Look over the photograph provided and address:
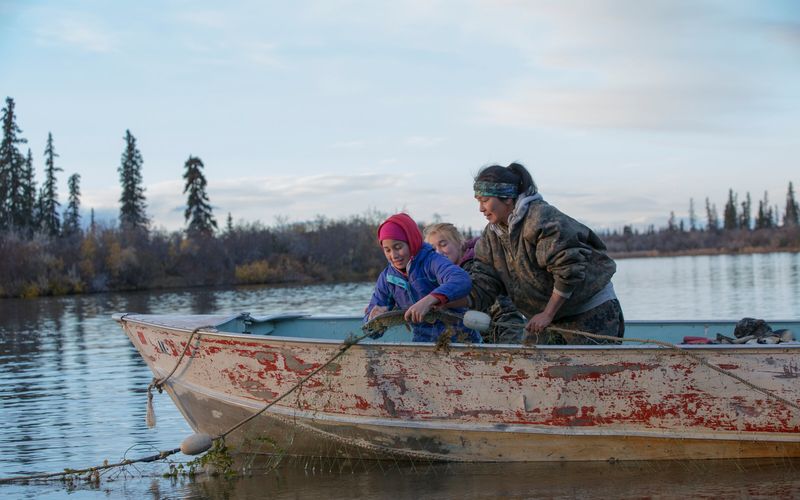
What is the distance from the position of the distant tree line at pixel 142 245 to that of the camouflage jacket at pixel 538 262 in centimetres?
4092

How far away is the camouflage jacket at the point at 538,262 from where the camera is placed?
620 centimetres

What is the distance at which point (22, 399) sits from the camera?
11.4 m

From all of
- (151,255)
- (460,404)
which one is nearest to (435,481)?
(460,404)

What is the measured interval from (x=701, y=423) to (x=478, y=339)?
→ 1.68m

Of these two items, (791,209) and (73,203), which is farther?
(791,209)

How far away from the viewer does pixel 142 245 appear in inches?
2084

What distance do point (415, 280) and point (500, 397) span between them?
3.40ft

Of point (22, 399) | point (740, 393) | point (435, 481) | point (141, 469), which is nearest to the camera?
point (740, 393)

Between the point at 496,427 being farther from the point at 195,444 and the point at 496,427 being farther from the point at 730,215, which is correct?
the point at 730,215

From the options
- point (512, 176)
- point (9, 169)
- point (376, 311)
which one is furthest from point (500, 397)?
point (9, 169)

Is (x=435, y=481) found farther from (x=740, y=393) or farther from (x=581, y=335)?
(x=740, y=393)

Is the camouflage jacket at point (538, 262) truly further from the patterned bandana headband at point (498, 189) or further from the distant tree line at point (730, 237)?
the distant tree line at point (730, 237)

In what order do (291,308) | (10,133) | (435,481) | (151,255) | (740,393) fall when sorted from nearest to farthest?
(740,393) < (435,481) < (291,308) < (151,255) < (10,133)

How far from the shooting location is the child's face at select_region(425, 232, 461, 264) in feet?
24.2
